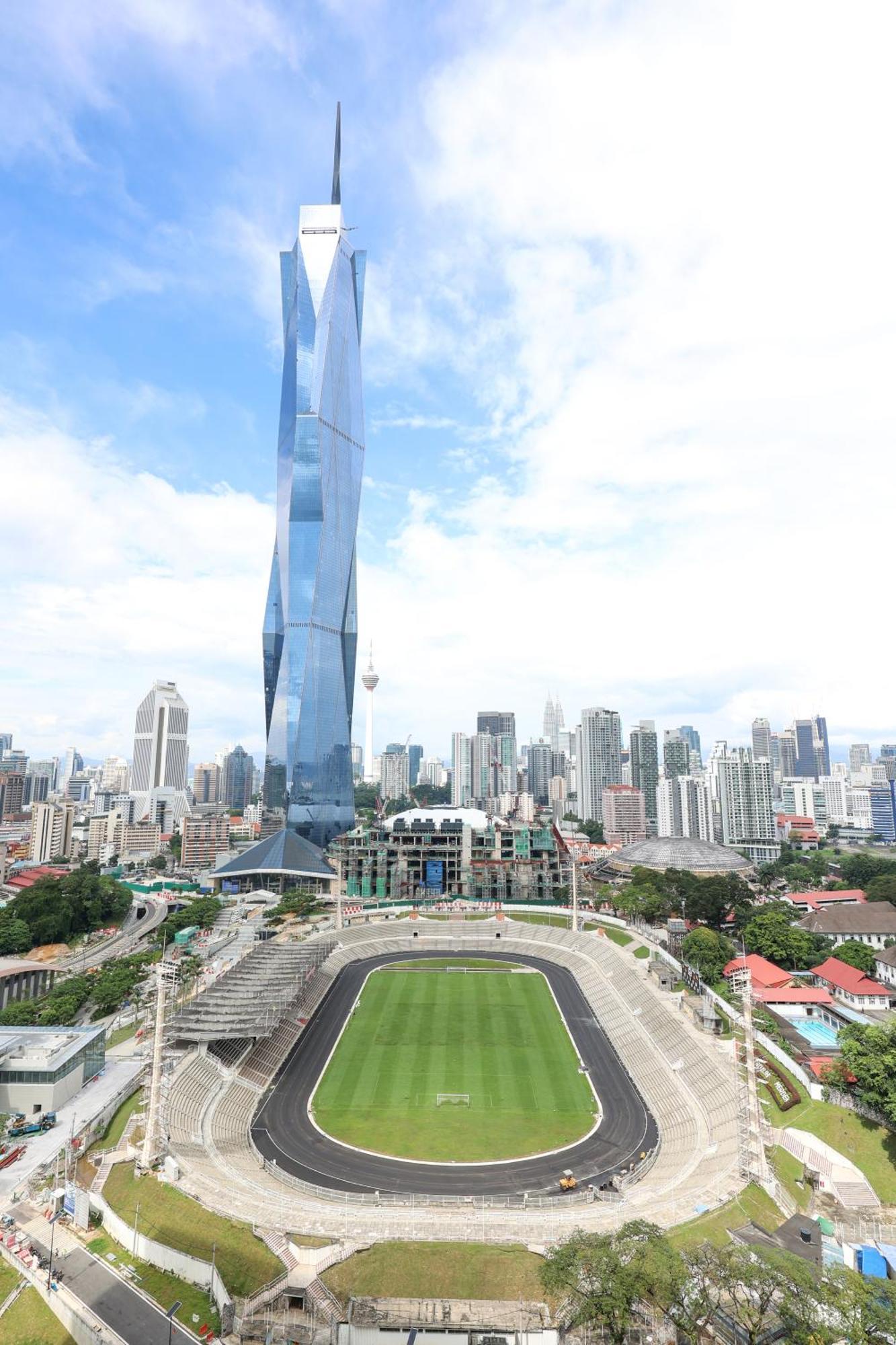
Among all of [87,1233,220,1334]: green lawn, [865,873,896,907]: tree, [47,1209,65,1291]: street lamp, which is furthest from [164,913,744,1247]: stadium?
[865,873,896,907]: tree

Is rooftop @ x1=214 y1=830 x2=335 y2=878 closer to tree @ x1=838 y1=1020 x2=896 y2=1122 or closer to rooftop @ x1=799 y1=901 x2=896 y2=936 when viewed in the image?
rooftop @ x1=799 y1=901 x2=896 y2=936

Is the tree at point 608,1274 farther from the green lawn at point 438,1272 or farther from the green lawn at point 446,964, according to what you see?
the green lawn at point 446,964

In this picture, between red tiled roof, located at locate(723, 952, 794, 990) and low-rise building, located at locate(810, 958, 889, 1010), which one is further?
red tiled roof, located at locate(723, 952, 794, 990)

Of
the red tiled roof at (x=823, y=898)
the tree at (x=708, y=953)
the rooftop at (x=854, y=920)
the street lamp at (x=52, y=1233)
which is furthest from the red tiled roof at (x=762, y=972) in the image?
the red tiled roof at (x=823, y=898)

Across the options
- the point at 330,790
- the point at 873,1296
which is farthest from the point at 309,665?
the point at 873,1296

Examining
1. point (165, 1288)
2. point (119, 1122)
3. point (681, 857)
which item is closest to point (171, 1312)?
point (165, 1288)

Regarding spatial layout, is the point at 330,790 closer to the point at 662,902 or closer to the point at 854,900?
the point at 662,902
